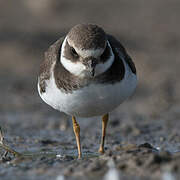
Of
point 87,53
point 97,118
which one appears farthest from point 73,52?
point 97,118

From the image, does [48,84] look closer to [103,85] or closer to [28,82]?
[103,85]

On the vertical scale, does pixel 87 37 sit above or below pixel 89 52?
above

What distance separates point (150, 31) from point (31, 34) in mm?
4043

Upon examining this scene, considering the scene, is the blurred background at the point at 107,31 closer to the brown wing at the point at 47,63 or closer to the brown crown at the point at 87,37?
the brown wing at the point at 47,63

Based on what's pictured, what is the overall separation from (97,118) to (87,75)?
14.2 feet

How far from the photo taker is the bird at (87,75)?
5750 millimetres

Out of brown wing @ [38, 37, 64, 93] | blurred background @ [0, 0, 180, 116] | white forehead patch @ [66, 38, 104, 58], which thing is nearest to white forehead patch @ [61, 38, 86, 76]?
white forehead patch @ [66, 38, 104, 58]

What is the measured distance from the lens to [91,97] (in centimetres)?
595

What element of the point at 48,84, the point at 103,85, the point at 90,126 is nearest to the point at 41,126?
the point at 90,126

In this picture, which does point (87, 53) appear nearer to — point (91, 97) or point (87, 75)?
point (87, 75)

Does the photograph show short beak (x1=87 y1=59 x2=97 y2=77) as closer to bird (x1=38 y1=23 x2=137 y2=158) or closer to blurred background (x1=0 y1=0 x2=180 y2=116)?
bird (x1=38 y1=23 x2=137 y2=158)

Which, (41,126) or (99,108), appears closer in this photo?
(99,108)

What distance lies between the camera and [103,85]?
588cm

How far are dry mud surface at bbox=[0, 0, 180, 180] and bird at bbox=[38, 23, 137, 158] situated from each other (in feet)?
2.15
